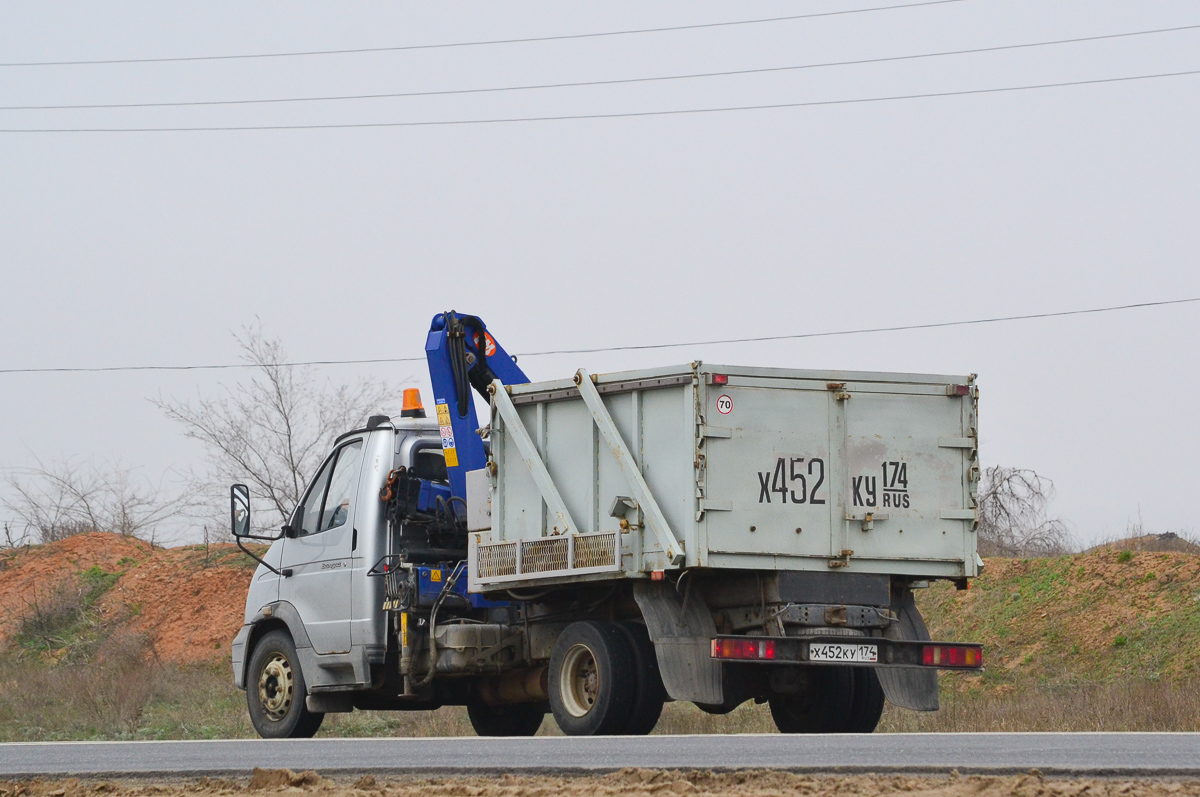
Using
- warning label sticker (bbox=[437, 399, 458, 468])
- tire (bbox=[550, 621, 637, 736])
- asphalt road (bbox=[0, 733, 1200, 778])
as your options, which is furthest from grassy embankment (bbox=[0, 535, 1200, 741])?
asphalt road (bbox=[0, 733, 1200, 778])

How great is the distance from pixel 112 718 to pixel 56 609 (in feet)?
53.7

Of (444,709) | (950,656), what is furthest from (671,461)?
(444,709)

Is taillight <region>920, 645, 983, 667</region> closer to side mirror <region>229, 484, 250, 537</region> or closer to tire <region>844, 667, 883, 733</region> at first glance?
tire <region>844, 667, 883, 733</region>

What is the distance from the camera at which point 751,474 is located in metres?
9.96

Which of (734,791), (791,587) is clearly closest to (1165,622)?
(791,587)

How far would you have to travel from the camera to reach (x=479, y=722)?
13.8 m

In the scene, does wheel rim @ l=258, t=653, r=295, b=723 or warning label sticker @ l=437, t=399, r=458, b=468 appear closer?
warning label sticker @ l=437, t=399, r=458, b=468

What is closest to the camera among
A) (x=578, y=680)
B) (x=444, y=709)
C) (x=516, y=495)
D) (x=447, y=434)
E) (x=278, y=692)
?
(x=578, y=680)

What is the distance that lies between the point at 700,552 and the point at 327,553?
422cm

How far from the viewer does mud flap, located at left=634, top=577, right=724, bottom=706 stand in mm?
9820

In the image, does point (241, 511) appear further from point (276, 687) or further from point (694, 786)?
point (694, 786)

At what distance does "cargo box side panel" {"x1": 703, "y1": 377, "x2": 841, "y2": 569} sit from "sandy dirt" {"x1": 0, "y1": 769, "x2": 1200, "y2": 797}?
10.5 feet

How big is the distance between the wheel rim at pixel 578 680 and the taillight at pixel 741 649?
1190 mm

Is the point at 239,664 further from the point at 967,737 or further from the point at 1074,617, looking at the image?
the point at 1074,617
